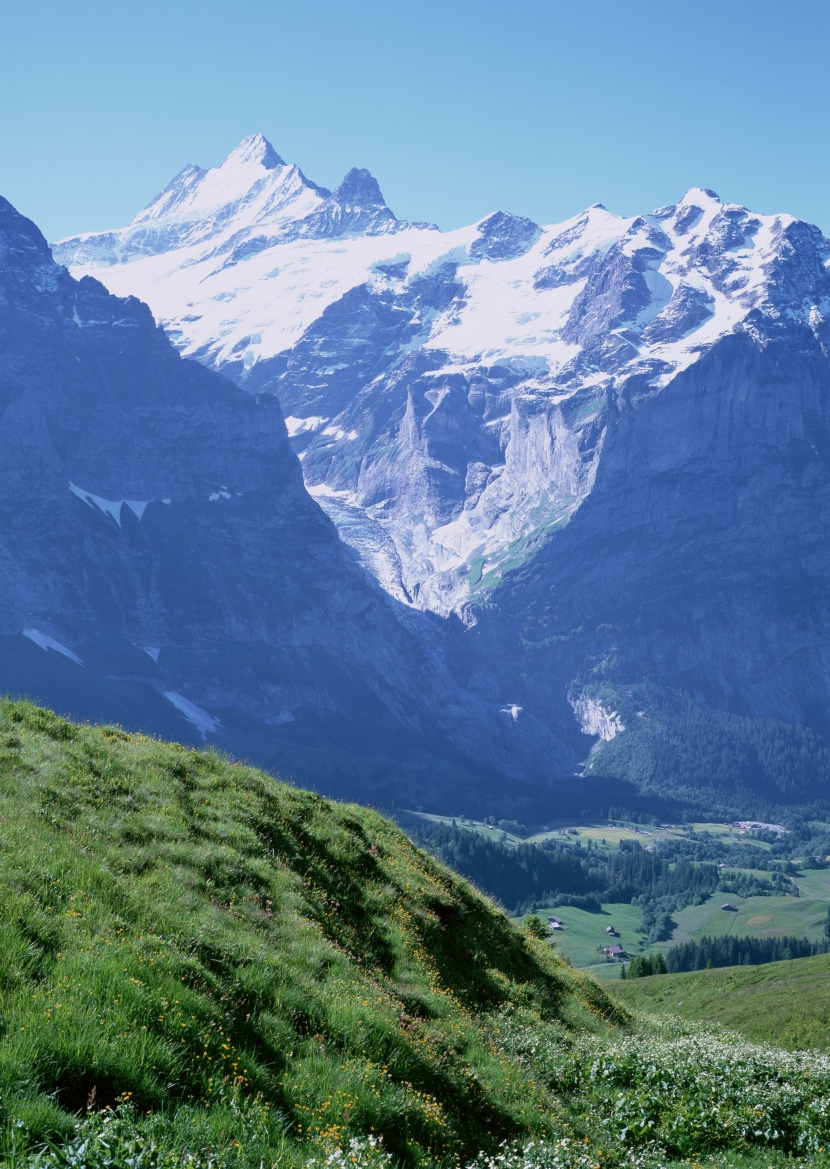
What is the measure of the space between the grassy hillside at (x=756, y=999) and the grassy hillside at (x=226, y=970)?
23.2 metres

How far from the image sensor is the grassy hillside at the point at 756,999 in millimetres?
57281

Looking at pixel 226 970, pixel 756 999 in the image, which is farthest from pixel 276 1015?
pixel 756 999

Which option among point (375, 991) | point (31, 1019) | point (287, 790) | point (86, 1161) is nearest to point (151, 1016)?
point (31, 1019)

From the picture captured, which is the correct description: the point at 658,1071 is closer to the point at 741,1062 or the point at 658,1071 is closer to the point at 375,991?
the point at 741,1062

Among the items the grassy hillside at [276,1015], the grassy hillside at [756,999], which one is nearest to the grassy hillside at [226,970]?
the grassy hillside at [276,1015]

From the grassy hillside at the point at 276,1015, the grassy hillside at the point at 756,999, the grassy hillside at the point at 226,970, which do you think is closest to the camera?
the grassy hillside at the point at 276,1015

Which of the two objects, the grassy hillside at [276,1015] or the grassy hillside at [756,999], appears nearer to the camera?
the grassy hillside at [276,1015]

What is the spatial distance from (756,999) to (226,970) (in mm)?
71255

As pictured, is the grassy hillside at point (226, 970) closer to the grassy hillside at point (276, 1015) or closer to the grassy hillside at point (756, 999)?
the grassy hillside at point (276, 1015)

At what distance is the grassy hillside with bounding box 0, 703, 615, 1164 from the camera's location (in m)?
12.0

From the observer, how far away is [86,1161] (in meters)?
9.76

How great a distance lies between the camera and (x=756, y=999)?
7450 cm

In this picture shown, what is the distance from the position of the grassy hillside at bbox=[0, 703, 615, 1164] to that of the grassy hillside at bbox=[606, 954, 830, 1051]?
76.1 ft

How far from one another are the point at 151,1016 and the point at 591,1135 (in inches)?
432
